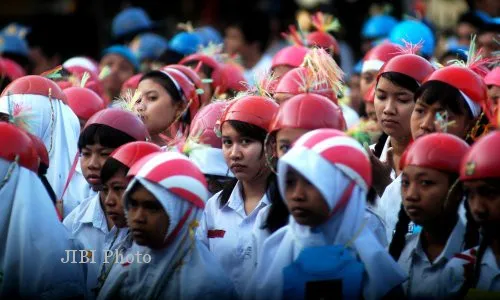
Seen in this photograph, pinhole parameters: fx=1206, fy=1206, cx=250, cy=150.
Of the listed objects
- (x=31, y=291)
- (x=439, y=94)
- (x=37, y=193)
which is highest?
(x=439, y=94)

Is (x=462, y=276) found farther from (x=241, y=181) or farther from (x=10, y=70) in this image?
(x=10, y=70)

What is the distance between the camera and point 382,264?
556 cm

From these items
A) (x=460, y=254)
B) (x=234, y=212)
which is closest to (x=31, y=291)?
(x=234, y=212)

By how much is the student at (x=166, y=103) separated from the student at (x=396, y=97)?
4.70 ft

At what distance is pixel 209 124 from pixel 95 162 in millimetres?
989

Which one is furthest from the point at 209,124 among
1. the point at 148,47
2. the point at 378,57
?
the point at 148,47

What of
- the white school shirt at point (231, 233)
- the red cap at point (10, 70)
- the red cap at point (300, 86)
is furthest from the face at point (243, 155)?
the red cap at point (10, 70)

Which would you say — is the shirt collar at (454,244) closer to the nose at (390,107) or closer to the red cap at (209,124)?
the nose at (390,107)

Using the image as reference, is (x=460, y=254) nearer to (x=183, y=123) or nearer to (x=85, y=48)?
(x=183, y=123)

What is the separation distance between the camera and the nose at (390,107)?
273 inches

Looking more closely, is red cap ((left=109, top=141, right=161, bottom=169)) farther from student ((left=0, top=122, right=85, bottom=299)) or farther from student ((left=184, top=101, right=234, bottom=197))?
student ((left=184, top=101, right=234, bottom=197))

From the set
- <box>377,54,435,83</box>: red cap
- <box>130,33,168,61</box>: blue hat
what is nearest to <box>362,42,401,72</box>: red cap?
<box>377,54,435,83</box>: red cap

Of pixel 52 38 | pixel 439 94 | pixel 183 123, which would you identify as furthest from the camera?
pixel 52 38

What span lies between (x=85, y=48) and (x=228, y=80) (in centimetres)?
696
